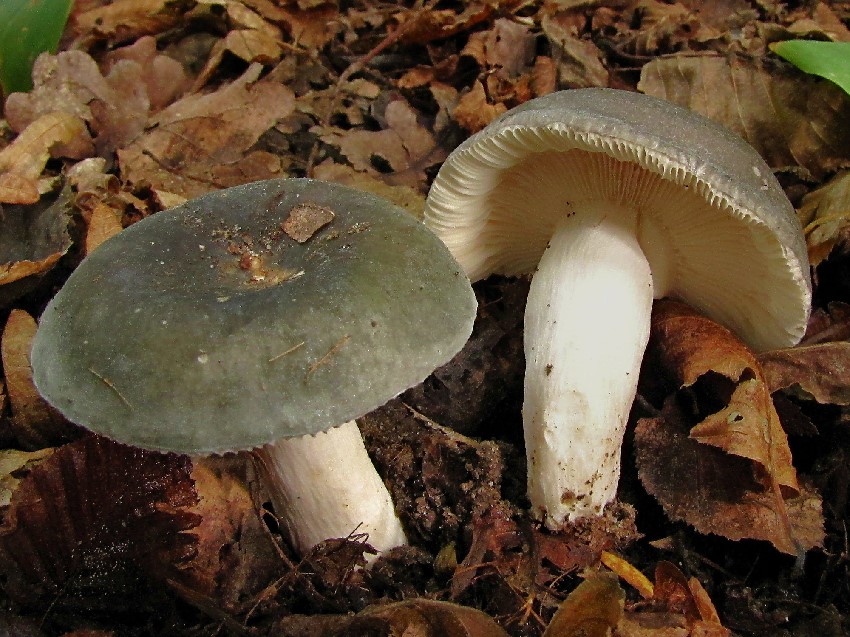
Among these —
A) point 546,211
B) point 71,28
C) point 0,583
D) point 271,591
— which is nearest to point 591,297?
point 546,211

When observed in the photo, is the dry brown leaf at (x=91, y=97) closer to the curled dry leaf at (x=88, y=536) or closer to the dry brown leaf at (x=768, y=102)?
the curled dry leaf at (x=88, y=536)

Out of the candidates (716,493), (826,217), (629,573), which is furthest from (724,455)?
(826,217)

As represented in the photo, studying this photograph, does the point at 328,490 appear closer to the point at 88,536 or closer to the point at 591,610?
the point at 88,536

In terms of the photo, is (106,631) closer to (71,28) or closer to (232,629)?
(232,629)

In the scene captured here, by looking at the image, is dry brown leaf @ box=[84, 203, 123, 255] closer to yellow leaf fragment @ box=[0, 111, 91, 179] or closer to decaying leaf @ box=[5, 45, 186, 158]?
yellow leaf fragment @ box=[0, 111, 91, 179]

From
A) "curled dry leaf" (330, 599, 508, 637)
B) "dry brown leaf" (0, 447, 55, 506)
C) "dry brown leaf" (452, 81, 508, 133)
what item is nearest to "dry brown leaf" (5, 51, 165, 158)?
"dry brown leaf" (452, 81, 508, 133)

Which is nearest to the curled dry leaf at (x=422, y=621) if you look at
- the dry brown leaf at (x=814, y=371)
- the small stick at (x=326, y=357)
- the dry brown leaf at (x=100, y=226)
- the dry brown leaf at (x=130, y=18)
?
the small stick at (x=326, y=357)
